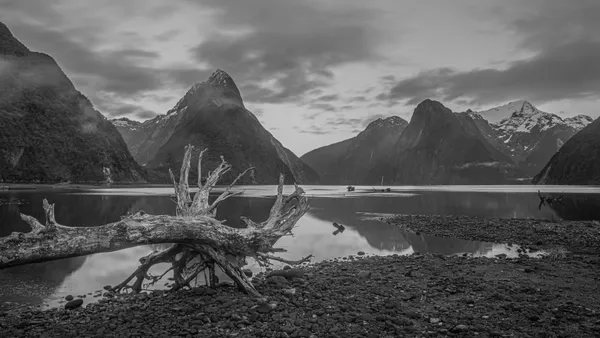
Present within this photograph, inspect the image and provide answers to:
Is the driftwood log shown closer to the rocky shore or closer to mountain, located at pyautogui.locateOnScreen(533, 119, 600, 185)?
the rocky shore

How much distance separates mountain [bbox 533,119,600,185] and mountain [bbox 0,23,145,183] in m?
215

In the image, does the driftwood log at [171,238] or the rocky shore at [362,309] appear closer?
the driftwood log at [171,238]

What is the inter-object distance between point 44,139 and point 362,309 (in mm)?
190116

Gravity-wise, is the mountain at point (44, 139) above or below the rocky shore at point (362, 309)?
above

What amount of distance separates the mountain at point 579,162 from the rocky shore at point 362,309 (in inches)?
7398

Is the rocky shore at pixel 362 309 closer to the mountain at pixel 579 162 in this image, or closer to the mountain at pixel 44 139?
the mountain at pixel 44 139

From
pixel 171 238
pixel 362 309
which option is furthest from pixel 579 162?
pixel 171 238

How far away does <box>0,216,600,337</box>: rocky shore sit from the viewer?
802 centimetres

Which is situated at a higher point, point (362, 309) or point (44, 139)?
point (44, 139)

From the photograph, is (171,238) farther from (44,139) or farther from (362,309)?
(44,139)

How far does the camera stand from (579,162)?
176 m

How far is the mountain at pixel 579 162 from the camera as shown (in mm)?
168500

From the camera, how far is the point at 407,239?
26094 mm

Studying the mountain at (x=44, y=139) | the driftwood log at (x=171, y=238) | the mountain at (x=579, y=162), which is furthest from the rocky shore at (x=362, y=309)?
the mountain at (x=579, y=162)
